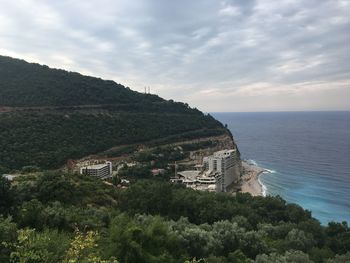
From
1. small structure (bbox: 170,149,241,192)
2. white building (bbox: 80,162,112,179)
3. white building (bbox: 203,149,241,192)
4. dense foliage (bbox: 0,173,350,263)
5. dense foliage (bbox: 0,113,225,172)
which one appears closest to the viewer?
dense foliage (bbox: 0,173,350,263)

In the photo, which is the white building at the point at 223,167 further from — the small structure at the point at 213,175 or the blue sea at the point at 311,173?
the blue sea at the point at 311,173

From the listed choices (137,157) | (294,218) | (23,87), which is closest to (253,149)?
(137,157)

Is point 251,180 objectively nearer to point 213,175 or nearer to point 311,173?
point 213,175

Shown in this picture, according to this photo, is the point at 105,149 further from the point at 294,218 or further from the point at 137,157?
the point at 294,218

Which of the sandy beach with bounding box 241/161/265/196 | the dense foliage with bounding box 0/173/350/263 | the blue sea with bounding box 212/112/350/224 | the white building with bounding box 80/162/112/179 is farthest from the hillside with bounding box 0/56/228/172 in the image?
the dense foliage with bounding box 0/173/350/263

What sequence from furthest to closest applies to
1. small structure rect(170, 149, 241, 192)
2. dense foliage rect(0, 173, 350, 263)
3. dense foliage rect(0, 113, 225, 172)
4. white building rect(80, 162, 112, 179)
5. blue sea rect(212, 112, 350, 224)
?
blue sea rect(212, 112, 350, 224) → small structure rect(170, 149, 241, 192) → white building rect(80, 162, 112, 179) → dense foliage rect(0, 113, 225, 172) → dense foliage rect(0, 173, 350, 263)

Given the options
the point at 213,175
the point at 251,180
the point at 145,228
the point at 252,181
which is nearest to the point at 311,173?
the point at 251,180

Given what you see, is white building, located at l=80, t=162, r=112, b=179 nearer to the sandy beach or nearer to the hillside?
the hillside

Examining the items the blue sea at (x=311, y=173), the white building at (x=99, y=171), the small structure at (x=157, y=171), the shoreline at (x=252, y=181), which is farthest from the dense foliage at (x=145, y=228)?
the shoreline at (x=252, y=181)
